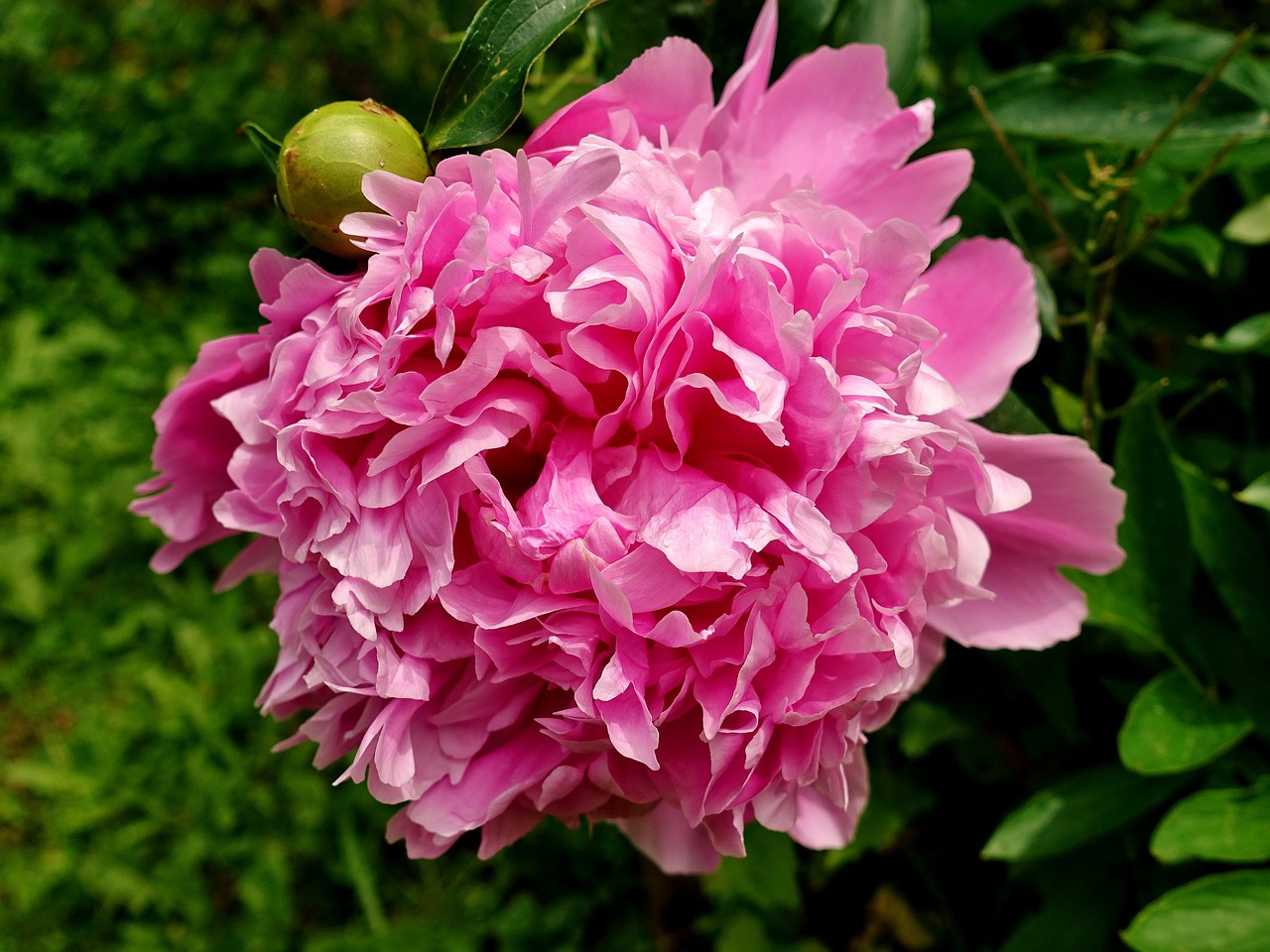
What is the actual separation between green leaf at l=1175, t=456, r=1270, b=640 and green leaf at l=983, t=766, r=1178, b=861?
0.48ft

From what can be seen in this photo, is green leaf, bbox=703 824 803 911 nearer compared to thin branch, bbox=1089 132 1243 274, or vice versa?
thin branch, bbox=1089 132 1243 274

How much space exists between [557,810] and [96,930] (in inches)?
49.6

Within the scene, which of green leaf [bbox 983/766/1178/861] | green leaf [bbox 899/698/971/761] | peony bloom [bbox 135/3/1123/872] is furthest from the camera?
green leaf [bbox 899/698/971/761]

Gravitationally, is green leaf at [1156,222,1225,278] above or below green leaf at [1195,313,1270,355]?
above

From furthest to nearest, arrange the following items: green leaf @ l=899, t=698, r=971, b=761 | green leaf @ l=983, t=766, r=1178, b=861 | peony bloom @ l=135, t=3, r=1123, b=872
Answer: green leaf @ l=899, t=698, r=971, b=761 → green leaf @ l=983, t=766, r=1178, b=861 → peony bloom @ l=135, t=3, r=1123, b=872

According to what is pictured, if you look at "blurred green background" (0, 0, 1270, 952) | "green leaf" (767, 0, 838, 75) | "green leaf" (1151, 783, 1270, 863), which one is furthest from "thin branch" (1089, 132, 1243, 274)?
"green leaf" (1151, 783, 1270, 863)

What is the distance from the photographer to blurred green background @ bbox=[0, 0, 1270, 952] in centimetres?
78

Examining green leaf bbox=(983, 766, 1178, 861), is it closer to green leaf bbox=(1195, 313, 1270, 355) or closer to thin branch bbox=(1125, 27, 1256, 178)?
green leaf bbox=(1195, 313, 1270, 355)

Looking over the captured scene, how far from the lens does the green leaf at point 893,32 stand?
2.60 feet

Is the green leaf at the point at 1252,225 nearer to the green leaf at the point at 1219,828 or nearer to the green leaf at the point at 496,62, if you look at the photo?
the green leaf at the point at 1219,828

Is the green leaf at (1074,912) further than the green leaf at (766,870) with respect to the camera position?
No

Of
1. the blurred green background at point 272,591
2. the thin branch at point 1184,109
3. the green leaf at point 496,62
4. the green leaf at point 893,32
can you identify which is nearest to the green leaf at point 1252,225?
the blurred green background at point 272,591

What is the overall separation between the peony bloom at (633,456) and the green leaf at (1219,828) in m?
0.24

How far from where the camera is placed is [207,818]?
60.0 inches
